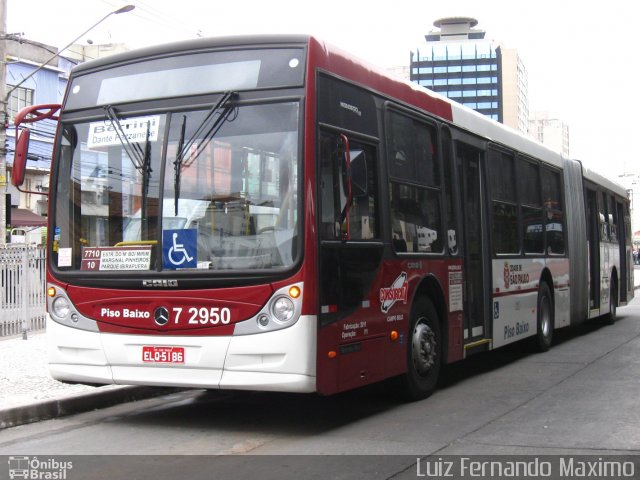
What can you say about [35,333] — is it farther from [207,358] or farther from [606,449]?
[606,449]

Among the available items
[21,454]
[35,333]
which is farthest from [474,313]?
[35,333]

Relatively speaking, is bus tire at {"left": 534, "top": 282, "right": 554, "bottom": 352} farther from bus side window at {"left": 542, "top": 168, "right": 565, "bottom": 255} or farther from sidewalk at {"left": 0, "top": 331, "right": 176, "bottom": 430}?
sidewalk at {"left": 0, "top": 331, "right": 176, "bottom": 430}

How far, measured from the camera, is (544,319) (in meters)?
12.1

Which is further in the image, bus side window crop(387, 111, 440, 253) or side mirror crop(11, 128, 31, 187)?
bus side window crop(387, 111, 440, 253)

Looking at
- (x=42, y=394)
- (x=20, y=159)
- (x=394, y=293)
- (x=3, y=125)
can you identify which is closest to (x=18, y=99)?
(x=3, y=125)

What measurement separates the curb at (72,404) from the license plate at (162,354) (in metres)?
1.55

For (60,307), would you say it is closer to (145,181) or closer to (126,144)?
(145,181)

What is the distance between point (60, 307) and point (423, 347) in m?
3.45

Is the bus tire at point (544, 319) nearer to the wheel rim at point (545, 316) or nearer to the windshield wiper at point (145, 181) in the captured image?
the wheel rim at point (545, 316)

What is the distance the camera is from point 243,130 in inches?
248

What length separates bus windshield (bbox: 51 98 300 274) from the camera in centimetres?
617

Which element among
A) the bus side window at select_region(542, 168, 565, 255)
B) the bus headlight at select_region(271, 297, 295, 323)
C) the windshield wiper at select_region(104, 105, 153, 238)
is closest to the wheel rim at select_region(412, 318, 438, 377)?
the bus headlight at select_region(271, 297, 295, 323)

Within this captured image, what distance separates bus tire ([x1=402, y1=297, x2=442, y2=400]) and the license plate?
7.63 ft

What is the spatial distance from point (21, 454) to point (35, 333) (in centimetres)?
805
